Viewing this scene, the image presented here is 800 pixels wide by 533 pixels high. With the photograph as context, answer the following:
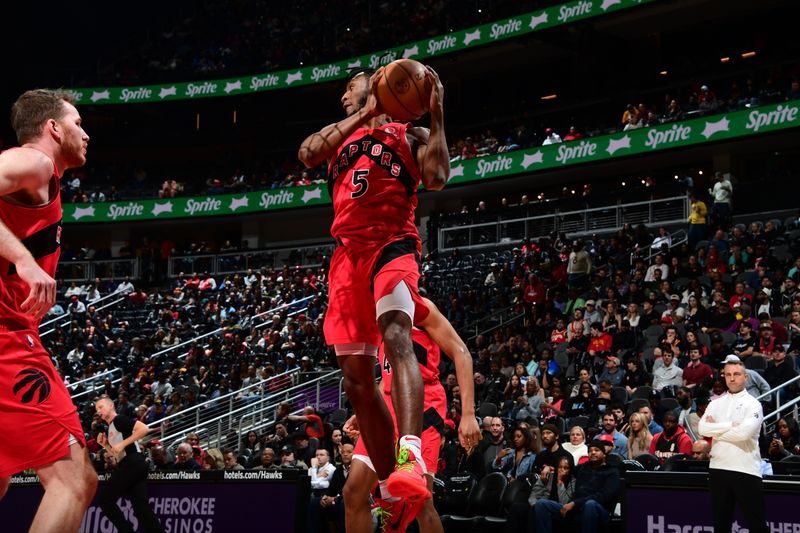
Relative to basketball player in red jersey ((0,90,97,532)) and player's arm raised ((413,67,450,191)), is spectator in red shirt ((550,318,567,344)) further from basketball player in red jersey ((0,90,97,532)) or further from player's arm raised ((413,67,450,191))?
basketball player in red jersey ((0,90,97,532))

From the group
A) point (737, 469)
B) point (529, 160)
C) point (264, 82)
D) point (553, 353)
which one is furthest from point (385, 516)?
point (264, 82)

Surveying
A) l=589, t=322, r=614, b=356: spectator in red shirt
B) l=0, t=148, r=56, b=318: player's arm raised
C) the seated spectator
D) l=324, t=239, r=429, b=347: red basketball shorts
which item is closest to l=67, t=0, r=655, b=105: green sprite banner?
l=589, t=322, r=614, b=356: spectator in red shirt

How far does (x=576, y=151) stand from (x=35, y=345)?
23682 mm

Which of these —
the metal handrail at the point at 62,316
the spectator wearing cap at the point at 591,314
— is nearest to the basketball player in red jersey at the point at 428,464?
the spectator wearing cap at the point at 591,314

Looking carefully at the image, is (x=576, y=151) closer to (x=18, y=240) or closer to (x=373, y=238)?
(x=373, y=238)

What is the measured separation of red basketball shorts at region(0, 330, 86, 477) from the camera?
3.99 metres

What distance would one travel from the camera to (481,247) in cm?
2645

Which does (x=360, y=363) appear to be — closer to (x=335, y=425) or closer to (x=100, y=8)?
(x=335, y=425)

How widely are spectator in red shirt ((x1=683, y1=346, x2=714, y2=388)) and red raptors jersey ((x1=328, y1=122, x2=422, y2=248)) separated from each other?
10392 millimetres

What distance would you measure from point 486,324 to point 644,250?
3.90m

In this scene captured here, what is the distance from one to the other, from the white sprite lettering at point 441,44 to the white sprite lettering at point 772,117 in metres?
10.2

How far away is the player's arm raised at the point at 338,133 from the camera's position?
4.82 meters

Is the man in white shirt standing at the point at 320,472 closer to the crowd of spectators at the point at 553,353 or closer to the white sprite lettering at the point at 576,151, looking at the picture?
the crowd of spectators at the point at 553,353

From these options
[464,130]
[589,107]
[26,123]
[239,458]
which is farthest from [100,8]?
[26,123]
